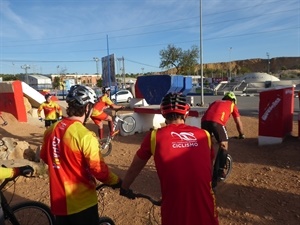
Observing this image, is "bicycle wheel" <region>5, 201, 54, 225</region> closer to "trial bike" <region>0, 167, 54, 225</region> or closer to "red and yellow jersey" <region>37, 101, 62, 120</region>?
"trial bike" <region>0, 167, 54, 225</region>

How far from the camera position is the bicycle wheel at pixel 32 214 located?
3379mm

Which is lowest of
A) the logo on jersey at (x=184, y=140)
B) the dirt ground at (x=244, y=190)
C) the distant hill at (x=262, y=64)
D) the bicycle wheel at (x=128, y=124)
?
the dirt ground at (x=244, y=190)

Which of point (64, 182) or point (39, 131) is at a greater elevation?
point (64, 182)

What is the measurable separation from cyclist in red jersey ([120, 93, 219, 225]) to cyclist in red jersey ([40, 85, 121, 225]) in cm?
54

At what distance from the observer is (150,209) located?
170 inches

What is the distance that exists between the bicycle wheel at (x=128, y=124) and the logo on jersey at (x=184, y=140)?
8.35 m

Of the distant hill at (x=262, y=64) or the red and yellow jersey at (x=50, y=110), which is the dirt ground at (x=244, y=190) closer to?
the red and yellow jersey at (x=50, y=110)

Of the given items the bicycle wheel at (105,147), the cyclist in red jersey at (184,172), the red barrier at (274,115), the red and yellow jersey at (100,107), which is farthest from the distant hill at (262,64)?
the cyclist in red jersey at (184,172)

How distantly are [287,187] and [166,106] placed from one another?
388 cm

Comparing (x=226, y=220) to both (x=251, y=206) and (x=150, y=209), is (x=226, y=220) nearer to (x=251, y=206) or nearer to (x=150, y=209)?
(x=251, y=206)

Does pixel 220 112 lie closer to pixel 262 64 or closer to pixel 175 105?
pixel 175 105

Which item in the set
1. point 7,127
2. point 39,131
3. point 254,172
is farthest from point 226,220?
point 7,127

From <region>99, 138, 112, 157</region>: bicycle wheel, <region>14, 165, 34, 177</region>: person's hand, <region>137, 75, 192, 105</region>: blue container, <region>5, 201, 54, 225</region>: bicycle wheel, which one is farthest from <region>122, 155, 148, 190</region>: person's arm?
<region>137, 75, 192, 105</region>: blue container

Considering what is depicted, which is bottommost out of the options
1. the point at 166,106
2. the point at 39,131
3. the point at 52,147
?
the point at 39,131
